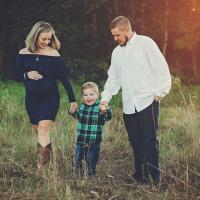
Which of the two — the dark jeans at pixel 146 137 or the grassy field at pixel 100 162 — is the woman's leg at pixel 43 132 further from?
the dark jeans at pixel 146 137

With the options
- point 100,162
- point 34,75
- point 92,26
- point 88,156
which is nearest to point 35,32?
point 34,75

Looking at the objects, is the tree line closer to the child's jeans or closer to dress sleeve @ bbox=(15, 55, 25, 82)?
dress sleeve @ bbox=(15, 55, 25, 82)

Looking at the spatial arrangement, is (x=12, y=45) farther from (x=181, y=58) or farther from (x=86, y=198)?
(x=86, y=198)

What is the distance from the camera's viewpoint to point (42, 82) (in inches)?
269

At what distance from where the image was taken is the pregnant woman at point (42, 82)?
6816 mm

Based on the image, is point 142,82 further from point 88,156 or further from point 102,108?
point 88,156

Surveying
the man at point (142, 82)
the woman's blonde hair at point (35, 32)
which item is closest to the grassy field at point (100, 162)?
the man at point (142, 82)

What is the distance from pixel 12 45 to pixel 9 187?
58.5 feet

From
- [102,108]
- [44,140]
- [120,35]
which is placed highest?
[120,35]

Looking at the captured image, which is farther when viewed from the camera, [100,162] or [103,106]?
[100,162]

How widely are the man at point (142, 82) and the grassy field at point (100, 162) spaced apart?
12.7 inches

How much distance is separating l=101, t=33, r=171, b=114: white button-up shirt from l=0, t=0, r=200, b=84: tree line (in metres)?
15.0

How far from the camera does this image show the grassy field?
19.1 feet

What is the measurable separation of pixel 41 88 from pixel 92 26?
1712cm
